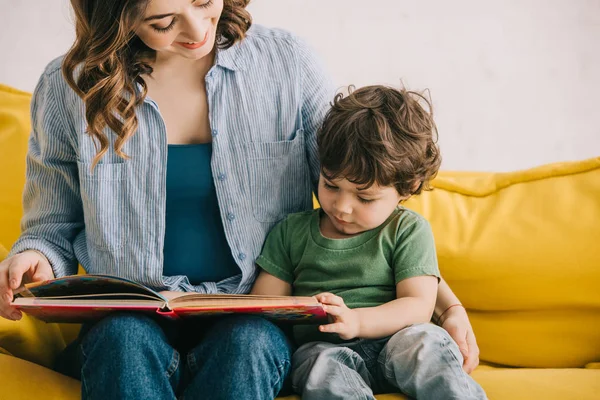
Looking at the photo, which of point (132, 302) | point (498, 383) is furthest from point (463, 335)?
point (132, 302)

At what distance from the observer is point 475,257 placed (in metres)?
1.60

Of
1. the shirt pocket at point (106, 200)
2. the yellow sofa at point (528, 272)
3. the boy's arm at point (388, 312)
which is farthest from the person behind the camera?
the yellow sofa at point (528, 272)

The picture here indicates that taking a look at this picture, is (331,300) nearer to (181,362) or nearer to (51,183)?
(181,362)

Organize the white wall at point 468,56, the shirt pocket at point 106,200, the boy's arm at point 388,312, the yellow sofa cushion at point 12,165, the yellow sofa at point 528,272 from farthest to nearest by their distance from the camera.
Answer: the white wall at point 468,56 < the yellow sofa cushion at point 12,165 < the yellow sofa at point 528,272 < the shirt pocket at point 106,200 < the boy's arm at point 388,312

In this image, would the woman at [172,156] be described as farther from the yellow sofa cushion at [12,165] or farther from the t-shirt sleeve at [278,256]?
the yellow sofa cushion at [12,165]

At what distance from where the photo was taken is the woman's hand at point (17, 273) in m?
1.31

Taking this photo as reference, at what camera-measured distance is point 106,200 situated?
57.0 inches

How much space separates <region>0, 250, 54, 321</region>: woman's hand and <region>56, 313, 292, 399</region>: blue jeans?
173 mm

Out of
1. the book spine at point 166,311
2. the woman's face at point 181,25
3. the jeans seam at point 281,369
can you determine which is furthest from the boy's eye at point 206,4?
the jeans seam at point 281,369

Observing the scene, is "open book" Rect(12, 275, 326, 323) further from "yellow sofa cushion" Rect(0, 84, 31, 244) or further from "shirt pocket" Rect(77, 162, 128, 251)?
"yellow sofa cushion" Rect(0, 84, 31, 244)

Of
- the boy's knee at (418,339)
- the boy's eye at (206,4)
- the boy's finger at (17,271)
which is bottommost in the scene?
the boy's knee at (418,339)

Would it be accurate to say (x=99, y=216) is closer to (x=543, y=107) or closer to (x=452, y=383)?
(x=452, y=383)

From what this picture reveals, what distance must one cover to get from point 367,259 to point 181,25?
551 mm

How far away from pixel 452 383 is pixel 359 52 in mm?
1249
